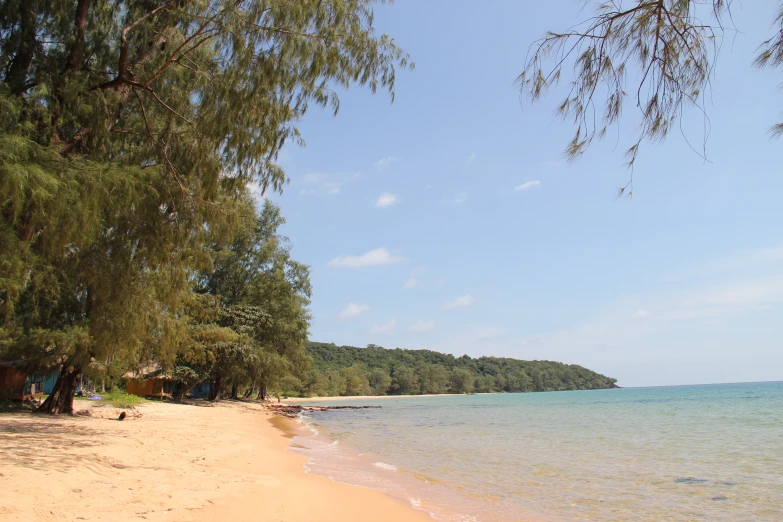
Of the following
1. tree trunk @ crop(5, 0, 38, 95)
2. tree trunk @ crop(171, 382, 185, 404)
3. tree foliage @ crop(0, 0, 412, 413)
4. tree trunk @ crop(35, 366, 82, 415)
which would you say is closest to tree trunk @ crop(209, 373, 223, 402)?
tree trunk @ crop(171, 382, 185, 404)

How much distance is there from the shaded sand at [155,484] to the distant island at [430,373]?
62407 millimetres

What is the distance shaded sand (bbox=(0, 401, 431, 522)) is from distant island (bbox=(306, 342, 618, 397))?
62407 mm

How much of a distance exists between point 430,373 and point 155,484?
103578 millimetres

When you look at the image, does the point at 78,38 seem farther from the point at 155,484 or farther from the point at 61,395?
the point at 61,395

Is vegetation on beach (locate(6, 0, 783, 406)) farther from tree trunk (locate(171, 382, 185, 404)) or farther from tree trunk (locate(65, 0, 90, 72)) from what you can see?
tree trunk (locate(171, 382, 185, 404))

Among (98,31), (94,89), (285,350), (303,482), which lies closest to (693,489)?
(303,482)

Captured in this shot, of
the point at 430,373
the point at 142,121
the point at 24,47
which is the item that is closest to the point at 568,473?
the point at 142,121

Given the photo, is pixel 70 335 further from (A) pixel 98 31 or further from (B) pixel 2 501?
(B) pixel 2 501

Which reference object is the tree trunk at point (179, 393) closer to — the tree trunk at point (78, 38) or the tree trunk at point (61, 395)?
the tree trunk at point (61, 395)

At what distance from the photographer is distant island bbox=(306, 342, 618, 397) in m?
92.6

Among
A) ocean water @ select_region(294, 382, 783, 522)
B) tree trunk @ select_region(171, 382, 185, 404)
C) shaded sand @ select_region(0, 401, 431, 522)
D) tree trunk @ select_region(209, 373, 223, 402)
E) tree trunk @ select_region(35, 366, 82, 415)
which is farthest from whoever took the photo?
tree trunk @ select_region(209, 373, 223, 402)

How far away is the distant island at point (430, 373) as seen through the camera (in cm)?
9256

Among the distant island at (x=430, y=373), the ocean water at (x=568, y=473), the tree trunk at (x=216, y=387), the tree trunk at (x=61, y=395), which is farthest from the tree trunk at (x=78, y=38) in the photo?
the distant island at (x=430, y=373)

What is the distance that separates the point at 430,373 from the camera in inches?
4200
